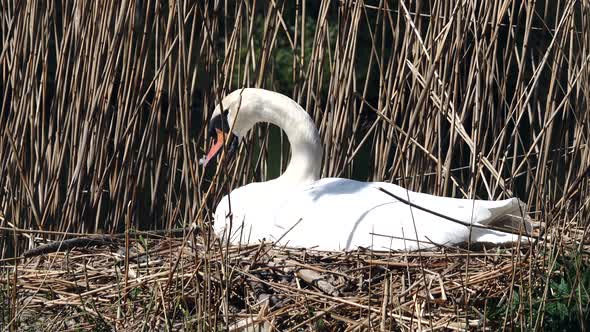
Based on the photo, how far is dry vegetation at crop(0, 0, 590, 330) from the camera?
378 cm

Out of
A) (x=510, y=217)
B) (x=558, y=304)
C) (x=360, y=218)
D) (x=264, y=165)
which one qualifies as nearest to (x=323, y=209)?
(x=360, y=218)

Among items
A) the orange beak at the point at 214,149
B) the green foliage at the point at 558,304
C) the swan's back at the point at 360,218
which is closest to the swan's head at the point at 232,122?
the orange beak at the point at 214,149

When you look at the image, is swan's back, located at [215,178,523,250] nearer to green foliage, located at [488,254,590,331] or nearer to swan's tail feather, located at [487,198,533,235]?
swan's tail feather, located at [487,198,533,235]

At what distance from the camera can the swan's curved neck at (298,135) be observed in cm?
531

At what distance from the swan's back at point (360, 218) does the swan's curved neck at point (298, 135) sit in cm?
27

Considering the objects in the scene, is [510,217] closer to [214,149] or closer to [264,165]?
[214,149]

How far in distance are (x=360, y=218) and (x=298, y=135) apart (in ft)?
2.89

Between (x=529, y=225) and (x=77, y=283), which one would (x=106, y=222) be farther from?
Answer: (x=529, y=225)

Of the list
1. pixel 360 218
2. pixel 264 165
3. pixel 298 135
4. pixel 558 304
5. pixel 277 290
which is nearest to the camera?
pixel 558 304

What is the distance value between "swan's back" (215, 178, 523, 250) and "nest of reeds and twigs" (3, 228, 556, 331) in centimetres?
9

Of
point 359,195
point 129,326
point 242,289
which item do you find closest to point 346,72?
point 359,195

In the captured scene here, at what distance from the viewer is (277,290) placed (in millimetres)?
3996

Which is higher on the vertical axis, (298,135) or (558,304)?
(298,135)

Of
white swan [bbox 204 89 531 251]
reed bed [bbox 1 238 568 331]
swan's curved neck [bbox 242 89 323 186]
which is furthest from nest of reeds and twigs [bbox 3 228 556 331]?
swan's curved neck [bbox 242 89 323 186]
